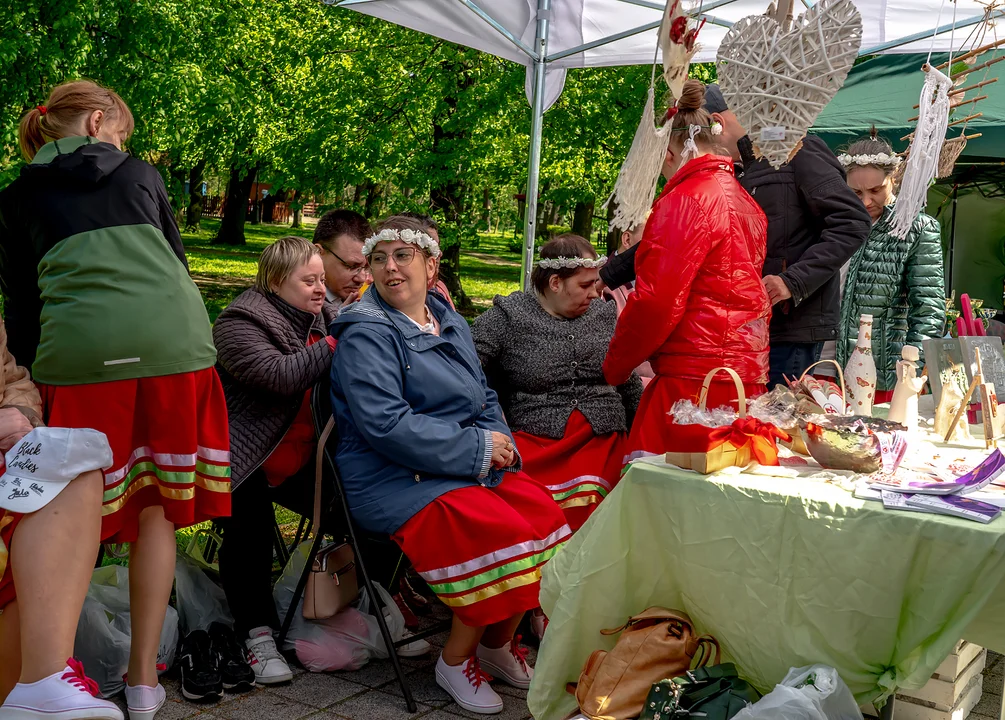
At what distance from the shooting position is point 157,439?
2758 millimetres

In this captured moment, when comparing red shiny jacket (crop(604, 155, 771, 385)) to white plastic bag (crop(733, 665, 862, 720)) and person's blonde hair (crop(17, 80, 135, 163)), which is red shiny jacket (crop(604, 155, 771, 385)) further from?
person's blonde hair (crop(17, 80, 135, 163))

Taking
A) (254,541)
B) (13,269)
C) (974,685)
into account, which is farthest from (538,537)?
(13,269)

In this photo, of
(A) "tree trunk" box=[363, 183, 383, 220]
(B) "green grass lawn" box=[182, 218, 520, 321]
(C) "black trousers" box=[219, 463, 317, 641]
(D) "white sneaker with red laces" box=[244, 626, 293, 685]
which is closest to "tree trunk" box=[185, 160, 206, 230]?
(B) "green grass lawn" box=[182, 218, 520, 321]

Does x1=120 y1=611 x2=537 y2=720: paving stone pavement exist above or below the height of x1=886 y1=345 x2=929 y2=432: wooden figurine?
below

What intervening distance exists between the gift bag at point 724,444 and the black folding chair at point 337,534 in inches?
42.6

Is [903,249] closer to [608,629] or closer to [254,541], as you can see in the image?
[608,629]

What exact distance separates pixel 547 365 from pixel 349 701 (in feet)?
4.41

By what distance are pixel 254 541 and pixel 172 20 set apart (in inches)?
217

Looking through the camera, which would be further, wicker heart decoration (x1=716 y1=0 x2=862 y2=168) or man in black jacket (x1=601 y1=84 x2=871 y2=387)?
man in black jacket (x1=601 y1=84 x2=871 y2=387)

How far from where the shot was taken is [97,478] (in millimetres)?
2451

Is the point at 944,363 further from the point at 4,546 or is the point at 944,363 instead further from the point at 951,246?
the point at 951,246

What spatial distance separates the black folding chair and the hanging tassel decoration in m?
1.17

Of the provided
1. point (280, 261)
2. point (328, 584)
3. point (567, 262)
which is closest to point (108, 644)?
point (328, 584)

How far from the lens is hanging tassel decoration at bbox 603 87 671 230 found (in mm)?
3043
